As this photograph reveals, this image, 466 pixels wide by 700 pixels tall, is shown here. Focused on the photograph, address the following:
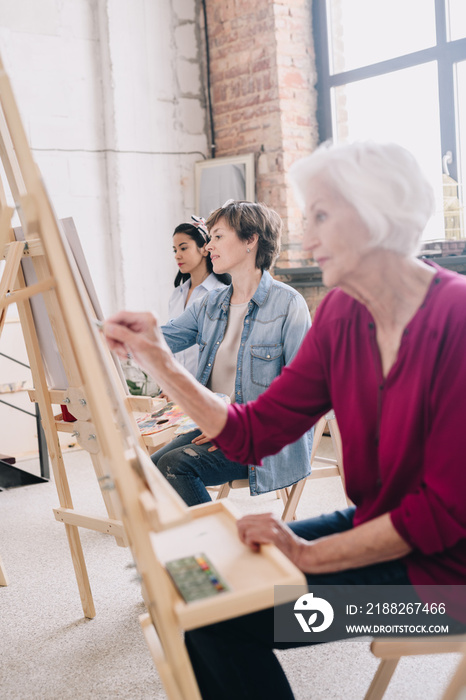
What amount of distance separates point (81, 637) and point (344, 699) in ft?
2.75

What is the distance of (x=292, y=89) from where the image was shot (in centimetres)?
453

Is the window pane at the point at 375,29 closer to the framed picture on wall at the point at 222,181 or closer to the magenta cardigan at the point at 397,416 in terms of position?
the framed picture on wall at the point at 222,181

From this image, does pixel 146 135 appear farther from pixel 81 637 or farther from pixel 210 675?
pixel 210 675

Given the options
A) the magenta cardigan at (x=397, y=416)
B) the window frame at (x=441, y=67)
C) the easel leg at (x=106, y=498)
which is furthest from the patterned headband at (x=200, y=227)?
the magenta cardigan at (x=397, y=416)

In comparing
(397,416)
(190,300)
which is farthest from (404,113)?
(397,416)

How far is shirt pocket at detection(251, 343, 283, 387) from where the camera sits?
Result: 237 cm

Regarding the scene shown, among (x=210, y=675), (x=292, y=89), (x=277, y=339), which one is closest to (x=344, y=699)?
(x=210, y=675)

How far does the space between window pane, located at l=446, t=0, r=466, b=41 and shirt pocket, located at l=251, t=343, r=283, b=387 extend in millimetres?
2677

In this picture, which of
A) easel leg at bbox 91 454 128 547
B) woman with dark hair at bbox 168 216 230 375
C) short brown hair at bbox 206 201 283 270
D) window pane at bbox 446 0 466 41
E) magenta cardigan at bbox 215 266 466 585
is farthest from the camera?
window pane at bbox 446 0 466 41

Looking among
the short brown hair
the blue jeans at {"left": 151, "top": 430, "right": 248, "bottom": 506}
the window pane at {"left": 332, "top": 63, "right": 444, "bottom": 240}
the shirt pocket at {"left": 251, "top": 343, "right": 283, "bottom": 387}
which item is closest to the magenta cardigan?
→ the blue jeans at {"left": 151, "top": 430, "right": 248, "bottom": 506}

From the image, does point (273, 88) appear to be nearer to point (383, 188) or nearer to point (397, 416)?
point (383, 188)

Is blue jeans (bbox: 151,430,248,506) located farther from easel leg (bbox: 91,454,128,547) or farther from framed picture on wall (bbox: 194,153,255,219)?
framed picture on wall (bbox: 194,153,255,219)

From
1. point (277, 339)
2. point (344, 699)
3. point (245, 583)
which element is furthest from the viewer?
point (277, 339)

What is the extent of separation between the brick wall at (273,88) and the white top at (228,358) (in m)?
2.11
